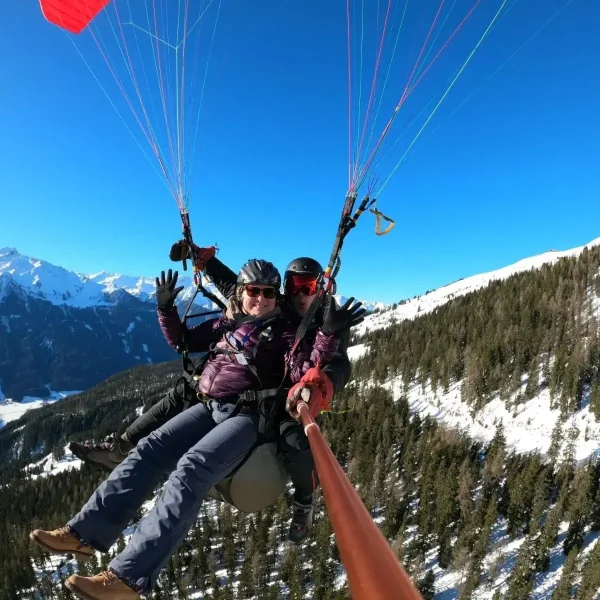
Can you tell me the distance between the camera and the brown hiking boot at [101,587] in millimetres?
3105

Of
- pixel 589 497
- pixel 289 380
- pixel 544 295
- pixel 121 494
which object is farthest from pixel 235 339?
pixel 544 295

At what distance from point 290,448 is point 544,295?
85.1m

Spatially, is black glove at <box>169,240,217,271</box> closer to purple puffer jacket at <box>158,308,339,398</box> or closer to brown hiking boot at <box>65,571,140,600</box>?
purple puffer jacket at <box>158,308,339,398</box>

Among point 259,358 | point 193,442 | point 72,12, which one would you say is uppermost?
point 72,12

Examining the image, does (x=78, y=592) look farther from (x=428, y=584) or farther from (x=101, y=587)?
(x=428, y=584)

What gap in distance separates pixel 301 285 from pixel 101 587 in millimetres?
3804

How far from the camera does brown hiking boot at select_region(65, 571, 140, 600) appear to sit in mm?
3105

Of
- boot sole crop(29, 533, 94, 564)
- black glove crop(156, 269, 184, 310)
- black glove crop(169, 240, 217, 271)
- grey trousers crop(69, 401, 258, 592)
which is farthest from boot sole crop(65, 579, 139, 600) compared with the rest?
black glove crop(169, 240, 217, 271)

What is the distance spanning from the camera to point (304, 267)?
5.82 meters

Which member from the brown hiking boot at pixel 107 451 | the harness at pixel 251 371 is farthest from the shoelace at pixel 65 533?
the brown hiking boot at pixel 107 451

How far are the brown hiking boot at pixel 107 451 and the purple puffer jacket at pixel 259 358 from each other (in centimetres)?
168

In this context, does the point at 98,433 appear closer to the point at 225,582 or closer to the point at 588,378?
the point at 225,582

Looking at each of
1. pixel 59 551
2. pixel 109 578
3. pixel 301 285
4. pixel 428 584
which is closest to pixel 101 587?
pixel 109 578

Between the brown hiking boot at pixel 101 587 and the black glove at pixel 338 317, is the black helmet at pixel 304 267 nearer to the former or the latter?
the black glove at pixel 338 317
